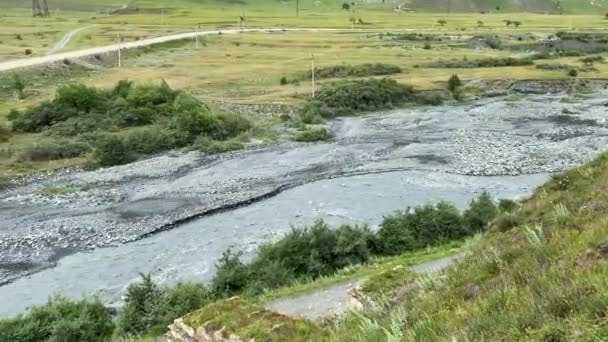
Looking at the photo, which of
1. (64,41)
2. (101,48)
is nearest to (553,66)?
(101,48)

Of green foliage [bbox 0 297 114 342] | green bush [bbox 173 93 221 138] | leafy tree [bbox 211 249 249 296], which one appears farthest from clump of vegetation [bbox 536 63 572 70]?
green foliage [bbox 0 297 114 342]

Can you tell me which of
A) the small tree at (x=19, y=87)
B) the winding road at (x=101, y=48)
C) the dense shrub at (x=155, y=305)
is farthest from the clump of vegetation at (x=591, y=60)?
the dense shrub at (x=155, y=305)

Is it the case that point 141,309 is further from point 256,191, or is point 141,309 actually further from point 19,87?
point 19,87

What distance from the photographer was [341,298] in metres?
18.5

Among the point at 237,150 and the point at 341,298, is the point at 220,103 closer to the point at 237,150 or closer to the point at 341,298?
the point at 237,150

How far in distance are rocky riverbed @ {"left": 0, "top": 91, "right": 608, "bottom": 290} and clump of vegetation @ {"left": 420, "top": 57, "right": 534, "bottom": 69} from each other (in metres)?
21.0

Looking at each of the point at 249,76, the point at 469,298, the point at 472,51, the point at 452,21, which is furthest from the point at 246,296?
the point at 452,21

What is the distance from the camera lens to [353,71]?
7025 centimetres

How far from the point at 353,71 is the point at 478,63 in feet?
50.3

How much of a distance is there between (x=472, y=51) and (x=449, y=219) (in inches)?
2700

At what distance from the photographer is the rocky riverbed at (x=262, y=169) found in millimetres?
29866

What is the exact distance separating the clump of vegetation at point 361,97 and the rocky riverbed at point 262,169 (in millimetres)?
2625

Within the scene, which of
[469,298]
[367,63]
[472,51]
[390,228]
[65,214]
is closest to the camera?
[469,298]

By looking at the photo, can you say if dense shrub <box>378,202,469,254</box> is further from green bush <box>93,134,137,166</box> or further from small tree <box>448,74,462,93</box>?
small tree <box>448,74,462,93</box>
